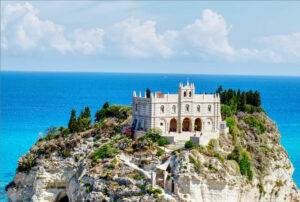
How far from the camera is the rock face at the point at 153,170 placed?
5944cm

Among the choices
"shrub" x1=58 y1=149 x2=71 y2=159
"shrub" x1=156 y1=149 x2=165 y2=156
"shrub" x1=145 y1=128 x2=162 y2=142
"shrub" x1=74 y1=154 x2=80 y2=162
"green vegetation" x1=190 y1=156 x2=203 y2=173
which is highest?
"shrub" x1=145 y1=128 x2=162 y2=142

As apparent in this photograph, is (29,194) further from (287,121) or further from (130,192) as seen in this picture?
(287,121)

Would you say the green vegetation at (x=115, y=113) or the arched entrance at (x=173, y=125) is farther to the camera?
the green vegetation at (x=115, y=113)

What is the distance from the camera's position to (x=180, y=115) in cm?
7100

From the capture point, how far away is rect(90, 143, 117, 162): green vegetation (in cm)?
6506

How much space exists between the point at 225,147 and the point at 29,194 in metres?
35.2

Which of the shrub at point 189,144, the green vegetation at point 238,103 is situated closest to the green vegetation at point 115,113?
A: the green vegetation at point 238,103

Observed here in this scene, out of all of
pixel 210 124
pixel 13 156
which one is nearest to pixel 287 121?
pixel 210 124

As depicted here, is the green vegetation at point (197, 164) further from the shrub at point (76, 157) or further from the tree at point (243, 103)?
the tree at point (243, 103)

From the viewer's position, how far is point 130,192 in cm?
5872

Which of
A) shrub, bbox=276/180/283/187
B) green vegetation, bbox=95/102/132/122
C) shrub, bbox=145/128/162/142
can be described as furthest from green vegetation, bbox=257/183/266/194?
green vegetation, bbox=95/102/132/122

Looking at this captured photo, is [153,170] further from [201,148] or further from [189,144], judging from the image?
[201,148]

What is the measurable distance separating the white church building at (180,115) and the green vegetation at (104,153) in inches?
230

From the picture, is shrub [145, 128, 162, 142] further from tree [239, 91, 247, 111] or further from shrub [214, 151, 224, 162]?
tree [239, 91, 247, 111]
